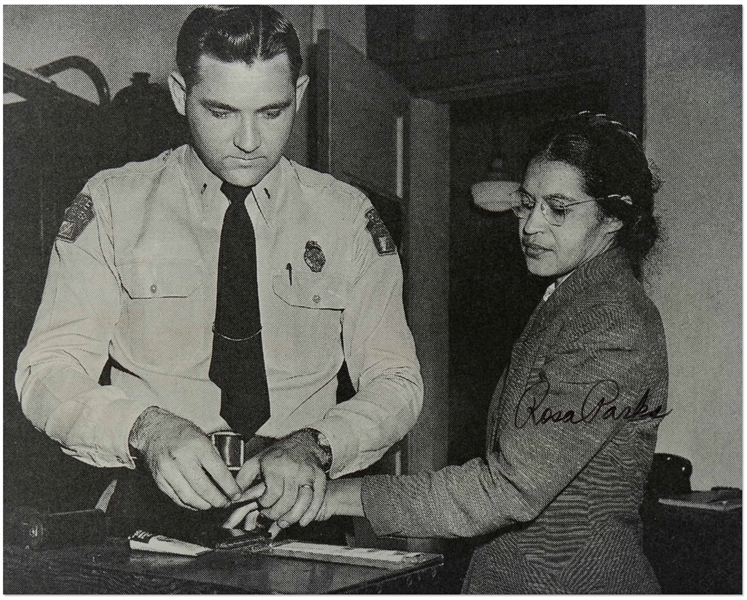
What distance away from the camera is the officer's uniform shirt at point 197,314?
52.8 inches

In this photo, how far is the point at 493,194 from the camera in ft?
6.12

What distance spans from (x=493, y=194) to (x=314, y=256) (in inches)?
21.9

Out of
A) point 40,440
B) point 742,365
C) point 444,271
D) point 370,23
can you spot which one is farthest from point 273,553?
point 370,23

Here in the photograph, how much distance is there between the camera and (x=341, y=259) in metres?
1.53

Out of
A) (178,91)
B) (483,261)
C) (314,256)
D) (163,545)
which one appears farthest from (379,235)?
(163,545)

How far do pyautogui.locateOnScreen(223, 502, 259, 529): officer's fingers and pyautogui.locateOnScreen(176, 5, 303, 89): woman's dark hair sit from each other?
752 millimetres

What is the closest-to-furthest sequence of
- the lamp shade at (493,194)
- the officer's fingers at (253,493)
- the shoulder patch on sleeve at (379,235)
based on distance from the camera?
1. the officer's fingers at (253,493)
2. the shoulder patch on sleeve at (379,235)
3. the lamp shade at (493,194)

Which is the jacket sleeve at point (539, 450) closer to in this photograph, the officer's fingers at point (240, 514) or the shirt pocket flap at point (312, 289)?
the officer's fingers at point (240, 514)

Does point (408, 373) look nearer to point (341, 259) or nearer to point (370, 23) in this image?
point (341, 259)

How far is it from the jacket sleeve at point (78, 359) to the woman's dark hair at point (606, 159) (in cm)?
81

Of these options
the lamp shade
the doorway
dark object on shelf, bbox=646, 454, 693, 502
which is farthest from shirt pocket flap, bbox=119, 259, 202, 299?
dark object on shelf, bbox=646, 454, 693, 502

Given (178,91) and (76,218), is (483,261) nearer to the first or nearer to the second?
(178,91)

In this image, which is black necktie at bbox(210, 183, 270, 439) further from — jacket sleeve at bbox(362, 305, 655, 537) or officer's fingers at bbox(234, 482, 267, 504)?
jacket sleeve at bbox(362, 305, 655, 537)

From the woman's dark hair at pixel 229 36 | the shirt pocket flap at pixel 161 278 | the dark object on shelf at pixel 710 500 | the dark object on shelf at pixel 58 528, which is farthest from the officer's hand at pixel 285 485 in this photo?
the dark object on shelf at pixel 710 500
